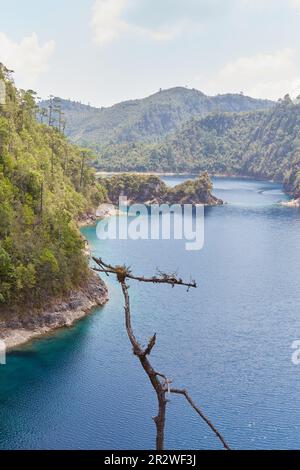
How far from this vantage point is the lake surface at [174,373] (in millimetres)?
47250

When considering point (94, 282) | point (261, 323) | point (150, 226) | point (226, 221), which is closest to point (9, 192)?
point (94, 282)

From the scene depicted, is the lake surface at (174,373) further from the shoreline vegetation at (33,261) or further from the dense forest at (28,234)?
the dense forest at (28,234)

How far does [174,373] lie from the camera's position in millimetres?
59906

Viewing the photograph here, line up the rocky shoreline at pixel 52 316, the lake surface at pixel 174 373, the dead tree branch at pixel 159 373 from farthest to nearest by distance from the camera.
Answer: the rocky shoreline at pixel 52 316 < the lake surface at pixel 174 373 < the dead tree branch at pixel 159 373

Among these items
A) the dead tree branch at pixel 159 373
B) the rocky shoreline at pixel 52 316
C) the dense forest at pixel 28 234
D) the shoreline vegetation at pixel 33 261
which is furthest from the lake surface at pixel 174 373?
the dead tree branch at pixel 159 373

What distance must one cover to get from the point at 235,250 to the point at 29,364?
76820 millimetres

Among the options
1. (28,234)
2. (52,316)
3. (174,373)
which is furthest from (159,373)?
(28,234)

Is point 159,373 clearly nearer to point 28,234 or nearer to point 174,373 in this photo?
point 174,373

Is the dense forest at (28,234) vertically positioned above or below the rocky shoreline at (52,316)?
above

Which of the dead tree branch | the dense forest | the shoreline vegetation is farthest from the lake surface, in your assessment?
the dead tree branch

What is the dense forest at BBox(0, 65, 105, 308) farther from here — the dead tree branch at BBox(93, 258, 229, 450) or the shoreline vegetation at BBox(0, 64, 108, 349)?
the dead tree branch at BBox(93, 258, 229, 450)

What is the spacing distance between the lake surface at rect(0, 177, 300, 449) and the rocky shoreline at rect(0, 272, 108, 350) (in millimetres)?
1719

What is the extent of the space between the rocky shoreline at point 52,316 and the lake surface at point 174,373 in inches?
67.7

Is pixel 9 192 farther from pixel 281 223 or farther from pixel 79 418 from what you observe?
pixel 281 223
